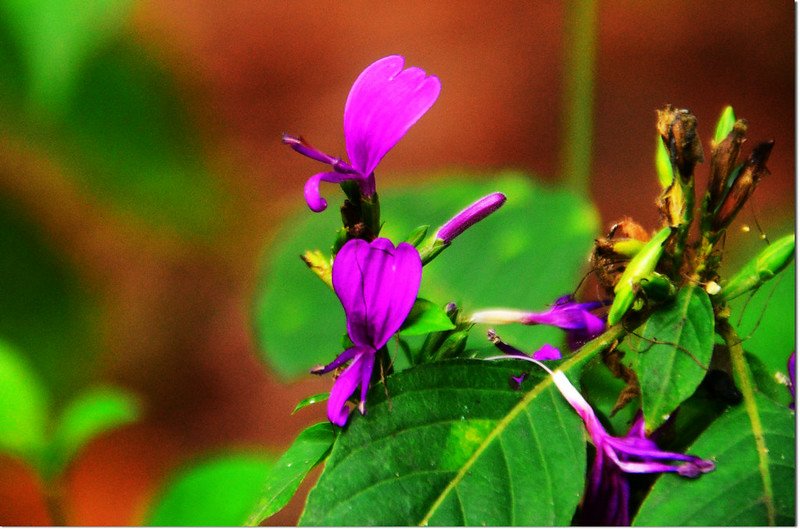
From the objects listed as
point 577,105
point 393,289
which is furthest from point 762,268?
point 577,105

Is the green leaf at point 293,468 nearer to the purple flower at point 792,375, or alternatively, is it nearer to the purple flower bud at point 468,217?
the purple flower bud at point 468,217

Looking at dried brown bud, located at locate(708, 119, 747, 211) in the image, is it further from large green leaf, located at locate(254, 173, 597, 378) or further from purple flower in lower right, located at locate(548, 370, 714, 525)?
large green leaf, located at locate(254, 173, 597, 378)

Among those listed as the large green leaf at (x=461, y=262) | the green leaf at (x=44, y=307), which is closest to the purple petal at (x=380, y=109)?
the large green leaf at (x=461, y=262)

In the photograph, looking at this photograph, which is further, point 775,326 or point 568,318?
point 775,326

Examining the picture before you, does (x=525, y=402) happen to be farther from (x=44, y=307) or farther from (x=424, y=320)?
(x=44, y=307)

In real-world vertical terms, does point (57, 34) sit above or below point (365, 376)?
above
